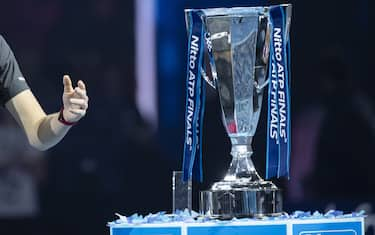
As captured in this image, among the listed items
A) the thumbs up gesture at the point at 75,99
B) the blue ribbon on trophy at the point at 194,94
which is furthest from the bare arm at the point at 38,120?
the blue ribbon on trophy at the point at 194,94

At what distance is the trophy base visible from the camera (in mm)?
3066

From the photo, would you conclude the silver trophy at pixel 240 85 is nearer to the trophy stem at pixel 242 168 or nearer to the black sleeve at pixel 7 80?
the trophy stem at pixel 242 168

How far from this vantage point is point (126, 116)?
15.5 feet

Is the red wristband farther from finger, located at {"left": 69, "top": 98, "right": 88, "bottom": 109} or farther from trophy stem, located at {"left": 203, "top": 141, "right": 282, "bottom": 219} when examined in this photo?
trophy stem, located at {"left": 203, "top": 141, "right": 282, "bottom": 219}

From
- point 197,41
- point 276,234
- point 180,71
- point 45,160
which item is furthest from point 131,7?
point 276,234

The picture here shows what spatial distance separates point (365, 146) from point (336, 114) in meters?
0.19

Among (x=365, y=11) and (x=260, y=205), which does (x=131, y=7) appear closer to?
(x=365, y=11)

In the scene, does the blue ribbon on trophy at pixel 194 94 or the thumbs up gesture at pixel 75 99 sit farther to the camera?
the blue ribbon on trophy at pixel 194 94

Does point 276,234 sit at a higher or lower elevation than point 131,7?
lower

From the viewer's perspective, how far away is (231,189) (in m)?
3.09

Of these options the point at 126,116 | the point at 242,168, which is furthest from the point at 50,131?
the point at 126,116

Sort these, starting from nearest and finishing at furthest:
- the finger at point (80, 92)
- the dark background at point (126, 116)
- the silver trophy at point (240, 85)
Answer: the finger at point (80, 92)
the silver trophy at point (240, 85)
the dark background at point (126, 116)

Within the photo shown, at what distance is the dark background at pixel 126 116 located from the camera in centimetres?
Result: 470

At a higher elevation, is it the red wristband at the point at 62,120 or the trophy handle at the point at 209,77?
the trophy handle at the point at 209,77
